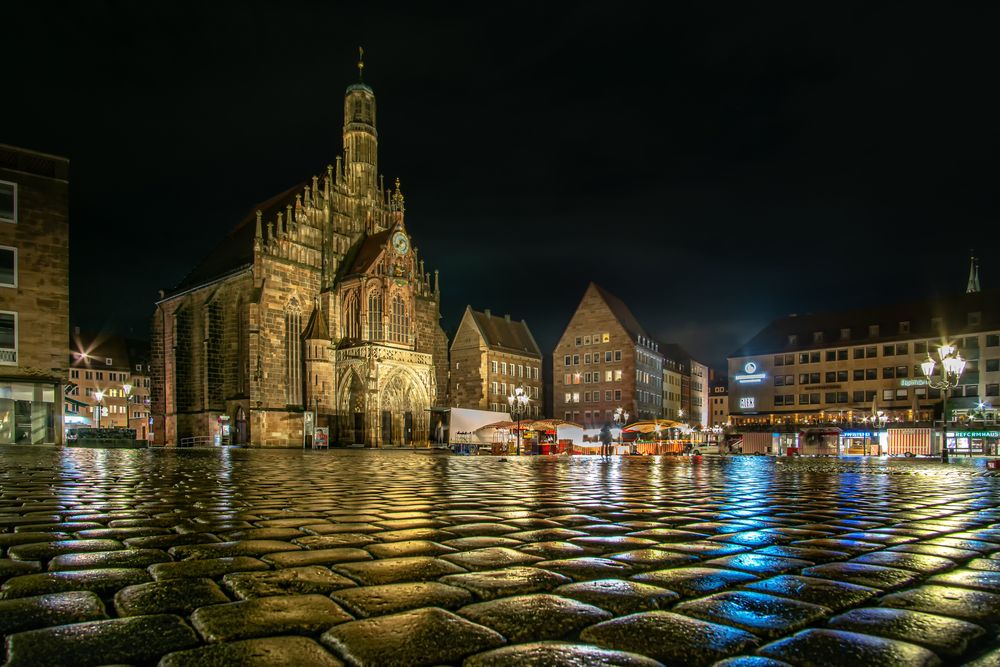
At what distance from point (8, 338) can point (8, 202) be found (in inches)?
204

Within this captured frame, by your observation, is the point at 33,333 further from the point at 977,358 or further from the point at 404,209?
the point at 977,358

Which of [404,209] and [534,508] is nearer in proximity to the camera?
[534,508]

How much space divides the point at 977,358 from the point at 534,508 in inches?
2991

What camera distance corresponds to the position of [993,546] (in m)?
4.75

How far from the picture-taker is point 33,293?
2775 centimetres

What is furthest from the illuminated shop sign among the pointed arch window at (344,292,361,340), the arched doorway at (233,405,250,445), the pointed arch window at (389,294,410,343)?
the arched doorway at (233,405,250,445)

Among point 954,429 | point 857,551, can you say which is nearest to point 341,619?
point 857,551

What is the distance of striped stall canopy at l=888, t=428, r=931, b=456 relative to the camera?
53.5 metres

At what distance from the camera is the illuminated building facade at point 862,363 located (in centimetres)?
6881

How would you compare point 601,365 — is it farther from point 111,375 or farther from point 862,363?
point 111,375

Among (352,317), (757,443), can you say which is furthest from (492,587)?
(757,443)

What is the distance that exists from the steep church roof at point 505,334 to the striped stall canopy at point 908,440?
38.4 metres

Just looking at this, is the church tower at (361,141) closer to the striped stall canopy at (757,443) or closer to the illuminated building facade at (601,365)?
the illuminated building facade at (601,365)

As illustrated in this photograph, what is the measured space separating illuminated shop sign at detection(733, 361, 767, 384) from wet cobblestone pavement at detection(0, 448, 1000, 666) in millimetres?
77356
